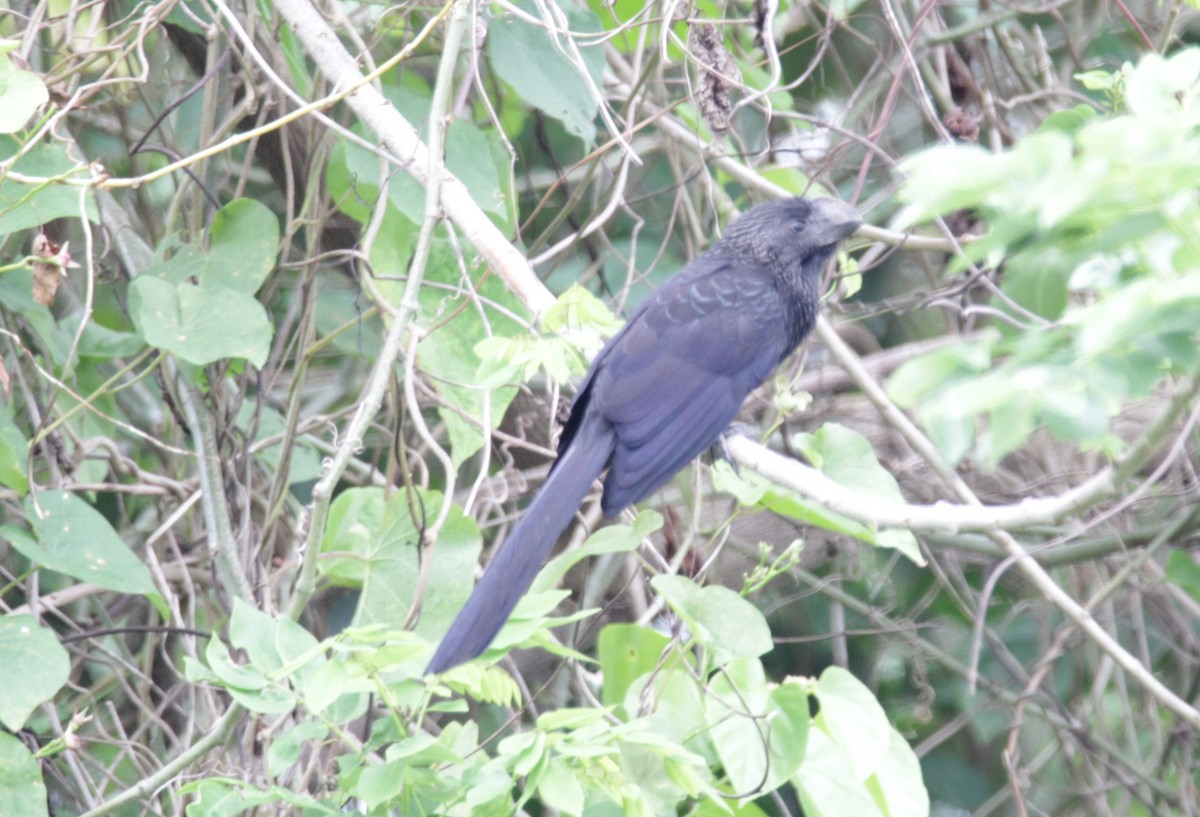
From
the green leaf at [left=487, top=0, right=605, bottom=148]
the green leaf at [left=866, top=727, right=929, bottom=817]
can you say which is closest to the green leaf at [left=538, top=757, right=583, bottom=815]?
the green leaf at [left=866, top=727, right=929, bottom=817]

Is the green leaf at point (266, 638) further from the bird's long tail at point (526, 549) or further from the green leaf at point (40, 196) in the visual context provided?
the green leaf at point (40, 196)

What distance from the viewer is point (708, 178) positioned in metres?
3.03

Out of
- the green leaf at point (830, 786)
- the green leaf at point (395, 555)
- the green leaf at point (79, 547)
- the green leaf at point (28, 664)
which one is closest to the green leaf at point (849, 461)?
the green leaf at point (830, 786)

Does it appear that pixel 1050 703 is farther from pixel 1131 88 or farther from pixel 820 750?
pixel 1131 88

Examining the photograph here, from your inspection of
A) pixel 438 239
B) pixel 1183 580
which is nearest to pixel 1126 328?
pixel 438 239

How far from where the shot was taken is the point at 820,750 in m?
2.18

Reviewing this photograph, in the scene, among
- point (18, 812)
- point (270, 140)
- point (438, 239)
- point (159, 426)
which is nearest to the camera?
Result: point (18, 812)

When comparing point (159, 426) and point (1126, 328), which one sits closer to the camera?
point (1126, 328)

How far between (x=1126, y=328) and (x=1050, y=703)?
10.0ft

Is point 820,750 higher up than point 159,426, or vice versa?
point 159,426

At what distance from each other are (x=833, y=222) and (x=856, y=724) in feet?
4.38

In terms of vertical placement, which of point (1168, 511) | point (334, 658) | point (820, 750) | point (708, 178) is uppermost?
point (334, 658)

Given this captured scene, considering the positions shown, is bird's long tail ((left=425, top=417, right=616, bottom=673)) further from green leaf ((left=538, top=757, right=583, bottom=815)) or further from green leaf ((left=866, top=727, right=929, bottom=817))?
green leaf ((left=866, top=727, right=929, bottom=817))

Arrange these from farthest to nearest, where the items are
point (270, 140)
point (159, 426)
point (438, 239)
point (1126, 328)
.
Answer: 1. point (159, 426)
2. point (270, 140)
3. point (438, 239)
4. point (1126, 328)
